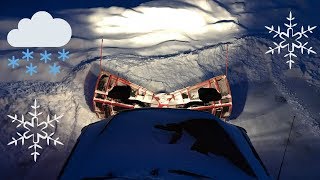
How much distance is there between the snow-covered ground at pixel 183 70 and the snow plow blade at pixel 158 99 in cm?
41

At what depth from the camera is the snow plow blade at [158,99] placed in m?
6.00

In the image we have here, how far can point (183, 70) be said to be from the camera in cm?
728

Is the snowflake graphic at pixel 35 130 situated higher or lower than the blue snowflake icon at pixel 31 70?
lower

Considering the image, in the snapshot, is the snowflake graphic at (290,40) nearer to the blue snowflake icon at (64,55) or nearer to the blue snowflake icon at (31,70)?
the blue snowflake icon at (64,55)

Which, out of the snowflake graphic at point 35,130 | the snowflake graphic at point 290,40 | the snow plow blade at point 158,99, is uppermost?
the snowflake graphic at point 290,40

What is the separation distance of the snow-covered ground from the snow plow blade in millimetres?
409

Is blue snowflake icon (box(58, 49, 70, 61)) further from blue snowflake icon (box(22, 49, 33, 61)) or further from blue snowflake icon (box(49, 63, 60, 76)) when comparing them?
blue snowflake icon (box(22, 49, 33, 61))

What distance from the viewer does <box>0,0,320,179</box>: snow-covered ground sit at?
5781 mm

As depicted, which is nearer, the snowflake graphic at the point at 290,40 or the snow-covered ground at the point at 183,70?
the snow-covered ground at the point at 183,70

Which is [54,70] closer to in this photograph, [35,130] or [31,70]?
[31,70]

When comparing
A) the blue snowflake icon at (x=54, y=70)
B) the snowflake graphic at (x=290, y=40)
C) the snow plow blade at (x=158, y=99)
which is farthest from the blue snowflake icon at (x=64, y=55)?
the snowflake graphic at (x=290, y=40)

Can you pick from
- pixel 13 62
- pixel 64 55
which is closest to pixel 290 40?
pixel 64 55

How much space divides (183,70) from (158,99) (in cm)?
126

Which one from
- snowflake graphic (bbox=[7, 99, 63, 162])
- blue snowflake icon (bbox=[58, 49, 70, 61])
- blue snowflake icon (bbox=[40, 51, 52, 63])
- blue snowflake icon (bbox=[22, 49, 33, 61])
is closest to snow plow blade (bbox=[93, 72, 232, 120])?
snowflake graphic (bbox=[7, 99, 63, 162])
